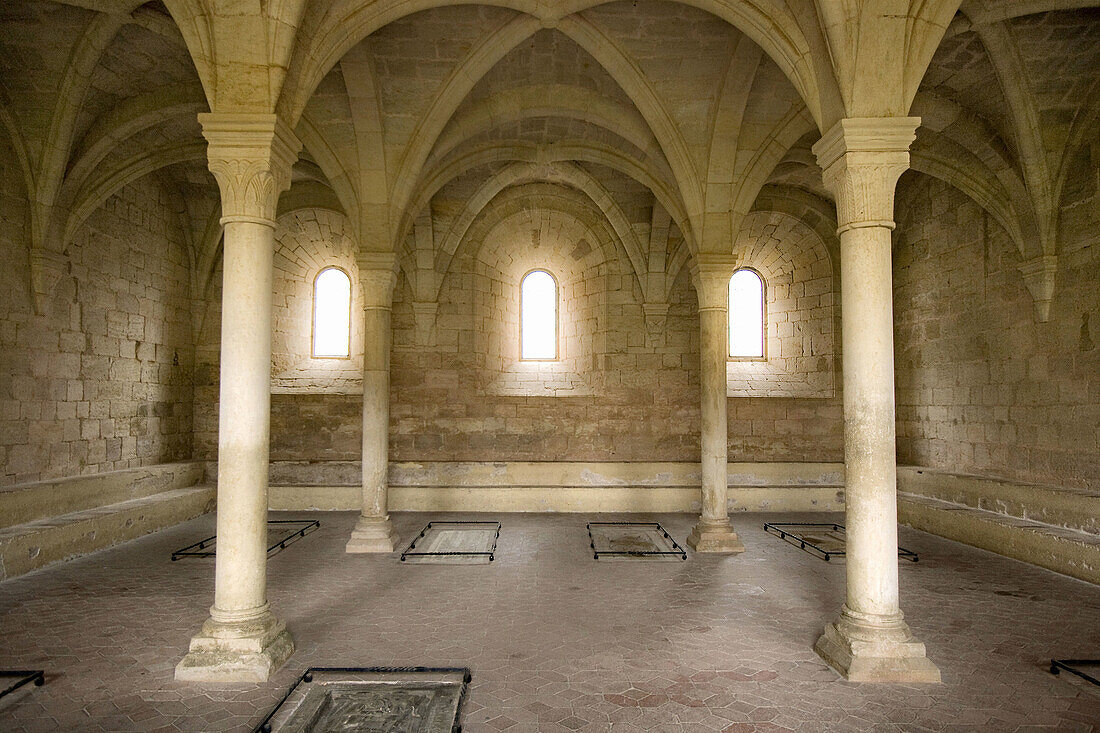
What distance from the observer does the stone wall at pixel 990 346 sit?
811 centimetres

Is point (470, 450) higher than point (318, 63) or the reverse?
the reverse

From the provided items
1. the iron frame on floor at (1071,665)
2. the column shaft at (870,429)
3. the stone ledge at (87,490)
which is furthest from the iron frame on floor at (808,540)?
the stone ledge at (87,490)

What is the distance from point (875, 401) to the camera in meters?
4.69

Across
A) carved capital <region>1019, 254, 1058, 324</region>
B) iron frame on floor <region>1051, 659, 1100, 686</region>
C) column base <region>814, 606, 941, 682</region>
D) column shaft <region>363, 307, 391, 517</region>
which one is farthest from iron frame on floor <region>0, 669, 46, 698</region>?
carved capital <region>1019, 254, 1058, 324</region>

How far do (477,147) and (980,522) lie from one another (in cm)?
925

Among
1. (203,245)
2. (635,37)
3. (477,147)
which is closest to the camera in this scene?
(635,37)

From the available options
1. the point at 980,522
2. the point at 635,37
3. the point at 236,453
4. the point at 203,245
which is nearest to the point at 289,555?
the point at 236,453

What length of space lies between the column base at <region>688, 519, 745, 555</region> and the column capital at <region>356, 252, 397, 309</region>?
17.5ft

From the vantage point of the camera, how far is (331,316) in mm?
12766

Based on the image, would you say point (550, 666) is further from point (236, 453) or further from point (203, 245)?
point (203, 245)

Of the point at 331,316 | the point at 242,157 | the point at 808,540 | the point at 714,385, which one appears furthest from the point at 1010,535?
the point at 331,316

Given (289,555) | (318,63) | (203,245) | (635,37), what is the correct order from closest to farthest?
(318,63) < (635,37) < (289,555) < (203,245)

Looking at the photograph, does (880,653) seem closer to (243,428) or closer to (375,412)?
(243,428)

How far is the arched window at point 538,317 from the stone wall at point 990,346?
21.5 feet
